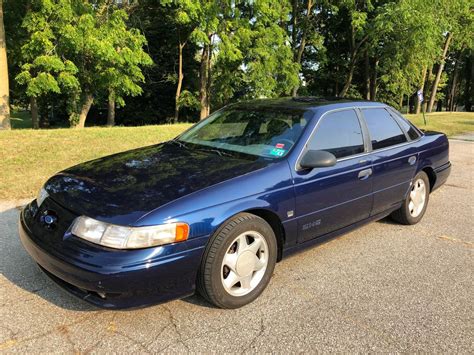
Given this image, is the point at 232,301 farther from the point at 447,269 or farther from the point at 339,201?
the point at 447,269

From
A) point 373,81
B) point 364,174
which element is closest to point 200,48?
point 373,81

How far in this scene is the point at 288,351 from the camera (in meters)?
2.59

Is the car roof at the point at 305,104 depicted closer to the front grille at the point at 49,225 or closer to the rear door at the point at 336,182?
the rear door at the point at 336,182

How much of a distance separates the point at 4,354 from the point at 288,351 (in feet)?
5.67

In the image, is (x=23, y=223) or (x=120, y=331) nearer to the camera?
(x=120, y=331)

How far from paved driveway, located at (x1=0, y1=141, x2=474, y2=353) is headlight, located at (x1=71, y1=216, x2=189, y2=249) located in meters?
0.62

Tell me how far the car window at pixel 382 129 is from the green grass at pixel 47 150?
4608 millimetres

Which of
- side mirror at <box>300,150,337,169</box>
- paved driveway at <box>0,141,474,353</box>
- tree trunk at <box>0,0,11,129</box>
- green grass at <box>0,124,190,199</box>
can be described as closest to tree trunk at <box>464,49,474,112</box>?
green grass at <box>0,124,190,199</box>

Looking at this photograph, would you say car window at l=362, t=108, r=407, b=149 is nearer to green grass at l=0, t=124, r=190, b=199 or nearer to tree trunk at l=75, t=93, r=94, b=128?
green grass at l=0, t=124, r=190, b=199

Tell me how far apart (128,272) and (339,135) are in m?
2.40

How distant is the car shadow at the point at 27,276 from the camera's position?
3.02m

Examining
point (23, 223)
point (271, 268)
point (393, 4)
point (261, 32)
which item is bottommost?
point (271, 268)

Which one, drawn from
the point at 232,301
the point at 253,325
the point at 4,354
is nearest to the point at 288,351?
the point at 253,325

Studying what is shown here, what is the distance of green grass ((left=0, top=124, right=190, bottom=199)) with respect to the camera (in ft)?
20.6
